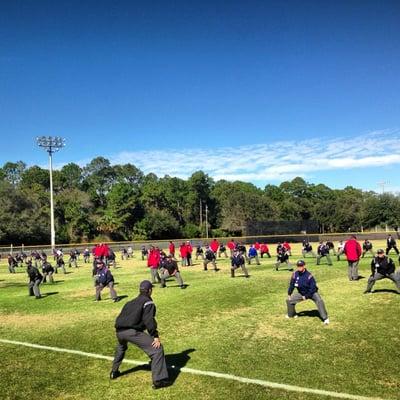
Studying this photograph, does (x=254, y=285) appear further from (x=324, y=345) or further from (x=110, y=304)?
(x=324, y=345)

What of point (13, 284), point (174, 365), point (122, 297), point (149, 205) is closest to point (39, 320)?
point (122, 297)

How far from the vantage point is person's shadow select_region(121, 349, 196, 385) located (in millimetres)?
9336

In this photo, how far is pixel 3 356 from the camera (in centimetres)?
1138

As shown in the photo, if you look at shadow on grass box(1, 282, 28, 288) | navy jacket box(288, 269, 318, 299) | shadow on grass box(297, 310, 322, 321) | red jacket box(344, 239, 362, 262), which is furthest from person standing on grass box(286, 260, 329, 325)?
shadow on grass box(1, 282, 28, 288)

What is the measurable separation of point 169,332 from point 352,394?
239 inches

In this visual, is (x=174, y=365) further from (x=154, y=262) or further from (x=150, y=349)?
(x=154, y=262)

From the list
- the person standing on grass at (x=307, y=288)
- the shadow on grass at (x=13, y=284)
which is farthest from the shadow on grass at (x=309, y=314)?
the shadow on grass at (x=13, y=284)

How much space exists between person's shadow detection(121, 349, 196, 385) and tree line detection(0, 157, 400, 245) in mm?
64107

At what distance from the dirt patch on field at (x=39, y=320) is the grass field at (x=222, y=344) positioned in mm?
42

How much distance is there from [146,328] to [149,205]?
3633 inches

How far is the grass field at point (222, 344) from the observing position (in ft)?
28.3

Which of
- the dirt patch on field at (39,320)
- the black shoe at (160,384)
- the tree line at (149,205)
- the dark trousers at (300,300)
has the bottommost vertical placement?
the black shoe at (160,384)

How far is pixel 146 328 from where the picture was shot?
27.3 feet

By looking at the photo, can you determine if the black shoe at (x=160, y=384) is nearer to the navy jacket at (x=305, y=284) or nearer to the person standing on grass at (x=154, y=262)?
the navy jacket at (x=305, y=284)
